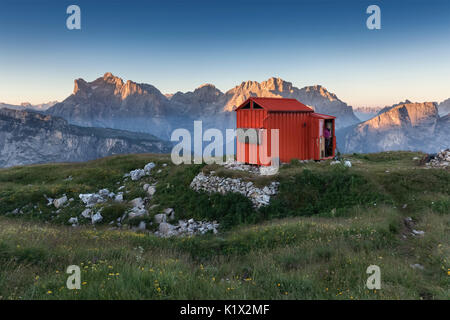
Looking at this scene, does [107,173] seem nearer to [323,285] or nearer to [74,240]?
[74,240]

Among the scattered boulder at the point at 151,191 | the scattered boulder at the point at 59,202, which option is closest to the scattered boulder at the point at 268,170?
the scattered boulder at the point at 151,191

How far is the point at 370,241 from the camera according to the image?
33.1 ft

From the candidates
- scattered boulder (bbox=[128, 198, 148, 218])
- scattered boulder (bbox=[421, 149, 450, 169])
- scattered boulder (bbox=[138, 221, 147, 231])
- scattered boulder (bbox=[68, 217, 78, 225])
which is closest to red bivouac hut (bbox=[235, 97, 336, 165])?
scattered boulder (bbox=[421, 149, 450, 169])

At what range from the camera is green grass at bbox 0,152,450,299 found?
19.6 feet

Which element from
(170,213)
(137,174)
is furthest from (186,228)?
(137,174)

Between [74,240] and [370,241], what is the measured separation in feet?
37.5

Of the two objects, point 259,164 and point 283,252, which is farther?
point 259,164

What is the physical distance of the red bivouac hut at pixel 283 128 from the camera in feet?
74.6

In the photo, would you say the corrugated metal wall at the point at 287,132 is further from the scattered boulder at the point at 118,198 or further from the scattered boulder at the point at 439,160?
the scattered boulder at the point at 118,198

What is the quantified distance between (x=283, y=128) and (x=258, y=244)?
14.1 metres

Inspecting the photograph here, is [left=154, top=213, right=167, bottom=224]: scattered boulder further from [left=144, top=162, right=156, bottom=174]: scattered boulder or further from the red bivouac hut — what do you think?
[left=144, top=162, right=156, bottom=174]: scattered boulder

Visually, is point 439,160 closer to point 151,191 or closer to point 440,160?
point 440,160

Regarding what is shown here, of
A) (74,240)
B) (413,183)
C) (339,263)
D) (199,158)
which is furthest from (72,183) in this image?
(413,183)
